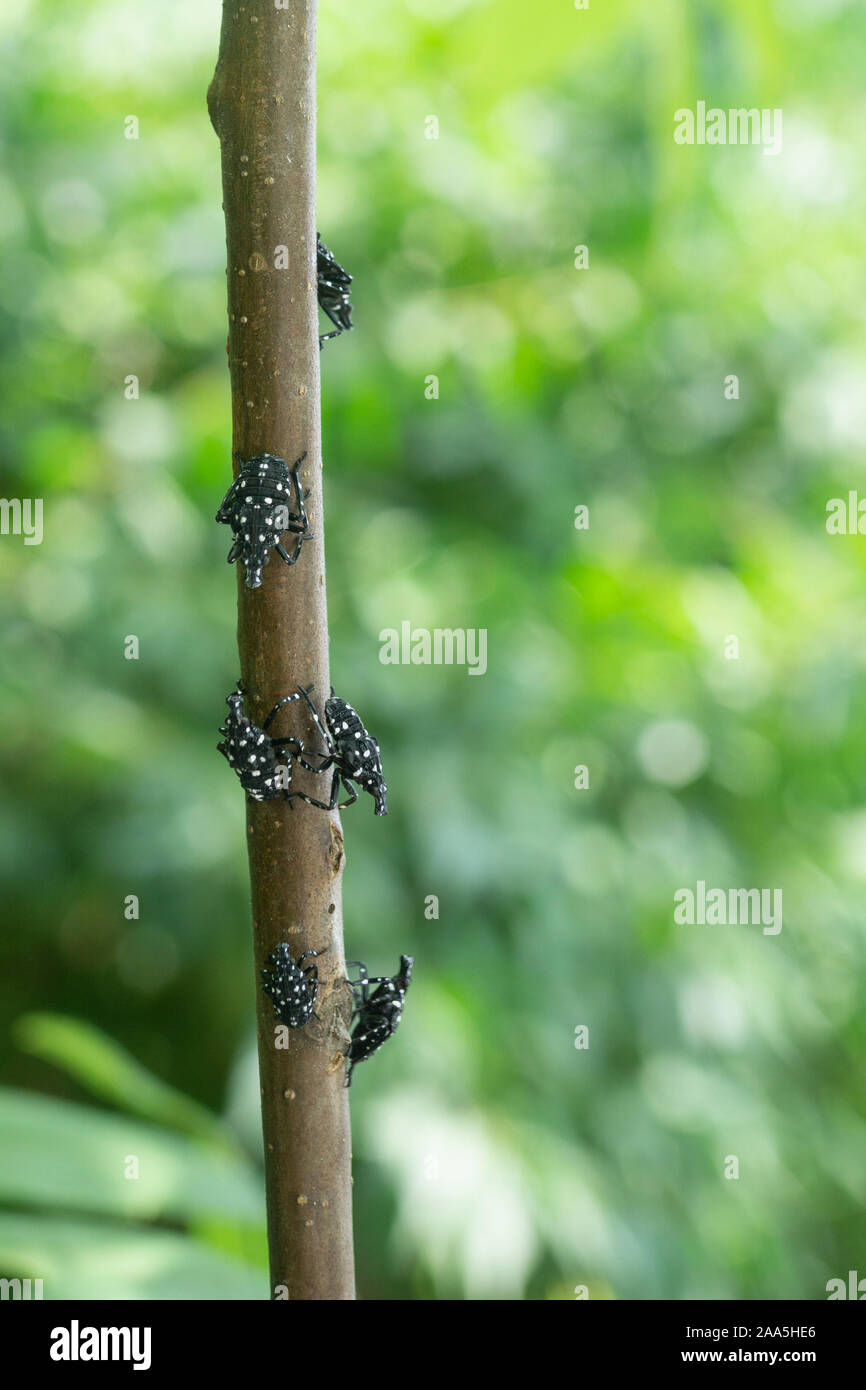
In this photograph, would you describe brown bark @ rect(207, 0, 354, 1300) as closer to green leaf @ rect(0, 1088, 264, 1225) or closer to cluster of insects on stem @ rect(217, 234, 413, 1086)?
cluster of insects on stem @ rect(217, 234, 413, 1086)

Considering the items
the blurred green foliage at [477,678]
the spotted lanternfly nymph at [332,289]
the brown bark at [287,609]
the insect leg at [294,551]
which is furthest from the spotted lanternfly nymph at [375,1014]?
the blurred green foliage at [477,678]

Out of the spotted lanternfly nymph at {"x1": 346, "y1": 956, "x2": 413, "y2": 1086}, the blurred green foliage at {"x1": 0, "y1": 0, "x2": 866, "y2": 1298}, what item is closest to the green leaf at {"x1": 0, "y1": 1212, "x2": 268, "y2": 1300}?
the spotted lanternfly nymph at {"x1": 346, "y1": 956, "x2": 413, "y2": 1086}

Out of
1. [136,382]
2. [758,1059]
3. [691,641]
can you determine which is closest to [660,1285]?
[758,1059]

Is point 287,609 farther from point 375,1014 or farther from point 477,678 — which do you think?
point 477,678

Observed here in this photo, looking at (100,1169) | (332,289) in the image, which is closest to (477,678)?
(100,1169)

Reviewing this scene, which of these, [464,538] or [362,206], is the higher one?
[362,206]

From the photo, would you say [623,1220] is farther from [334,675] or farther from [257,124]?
[257,124]

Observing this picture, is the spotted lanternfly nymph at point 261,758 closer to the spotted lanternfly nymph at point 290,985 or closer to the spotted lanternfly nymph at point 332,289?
the spotted lanternfly nymph at point 290,985
